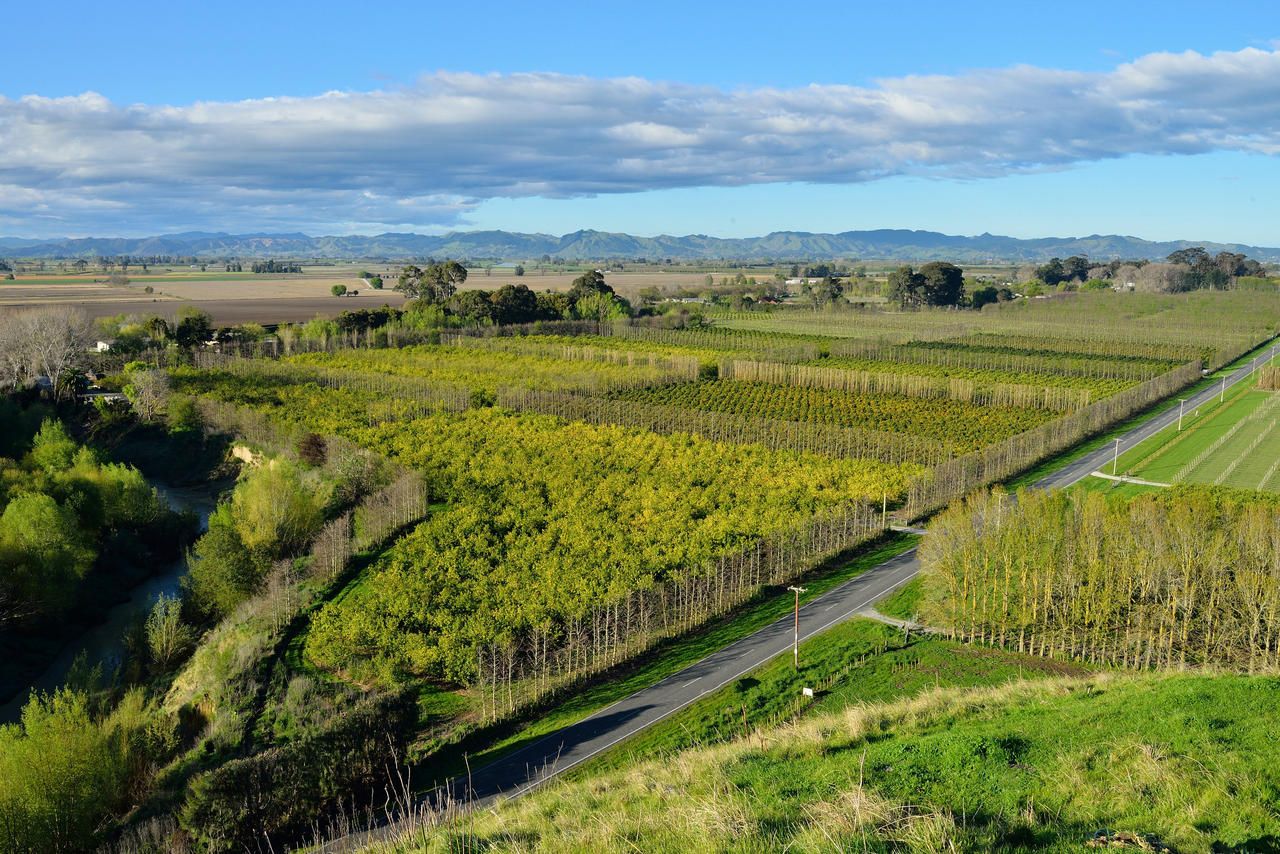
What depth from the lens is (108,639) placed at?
4456 centimetres

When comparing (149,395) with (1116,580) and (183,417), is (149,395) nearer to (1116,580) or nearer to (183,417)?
(183,417)

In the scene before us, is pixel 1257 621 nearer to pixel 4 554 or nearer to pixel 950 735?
pixel 950 735

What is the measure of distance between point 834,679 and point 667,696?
19.8 feet

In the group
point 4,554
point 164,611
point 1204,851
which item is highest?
point 1204,851

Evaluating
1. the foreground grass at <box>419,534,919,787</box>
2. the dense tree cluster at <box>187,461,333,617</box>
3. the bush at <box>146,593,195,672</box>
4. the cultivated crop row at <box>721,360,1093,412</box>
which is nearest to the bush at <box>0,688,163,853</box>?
the foreground grass at <box>419,534,919,787</box>

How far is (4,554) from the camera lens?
43.1 metres

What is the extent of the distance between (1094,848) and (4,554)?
47435 mm

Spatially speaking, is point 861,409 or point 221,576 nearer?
point 221,576

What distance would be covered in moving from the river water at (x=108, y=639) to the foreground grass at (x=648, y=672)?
15.9 m

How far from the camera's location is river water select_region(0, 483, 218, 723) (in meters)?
39.2

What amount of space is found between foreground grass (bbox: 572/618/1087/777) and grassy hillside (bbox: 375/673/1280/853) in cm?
584

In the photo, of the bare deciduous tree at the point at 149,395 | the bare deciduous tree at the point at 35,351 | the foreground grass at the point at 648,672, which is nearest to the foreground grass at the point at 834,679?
the foreground grass at the point at 648,672

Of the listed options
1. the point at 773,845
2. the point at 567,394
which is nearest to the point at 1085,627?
the point at 773,845

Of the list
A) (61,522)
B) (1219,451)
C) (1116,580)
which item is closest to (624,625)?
(1116,580)
